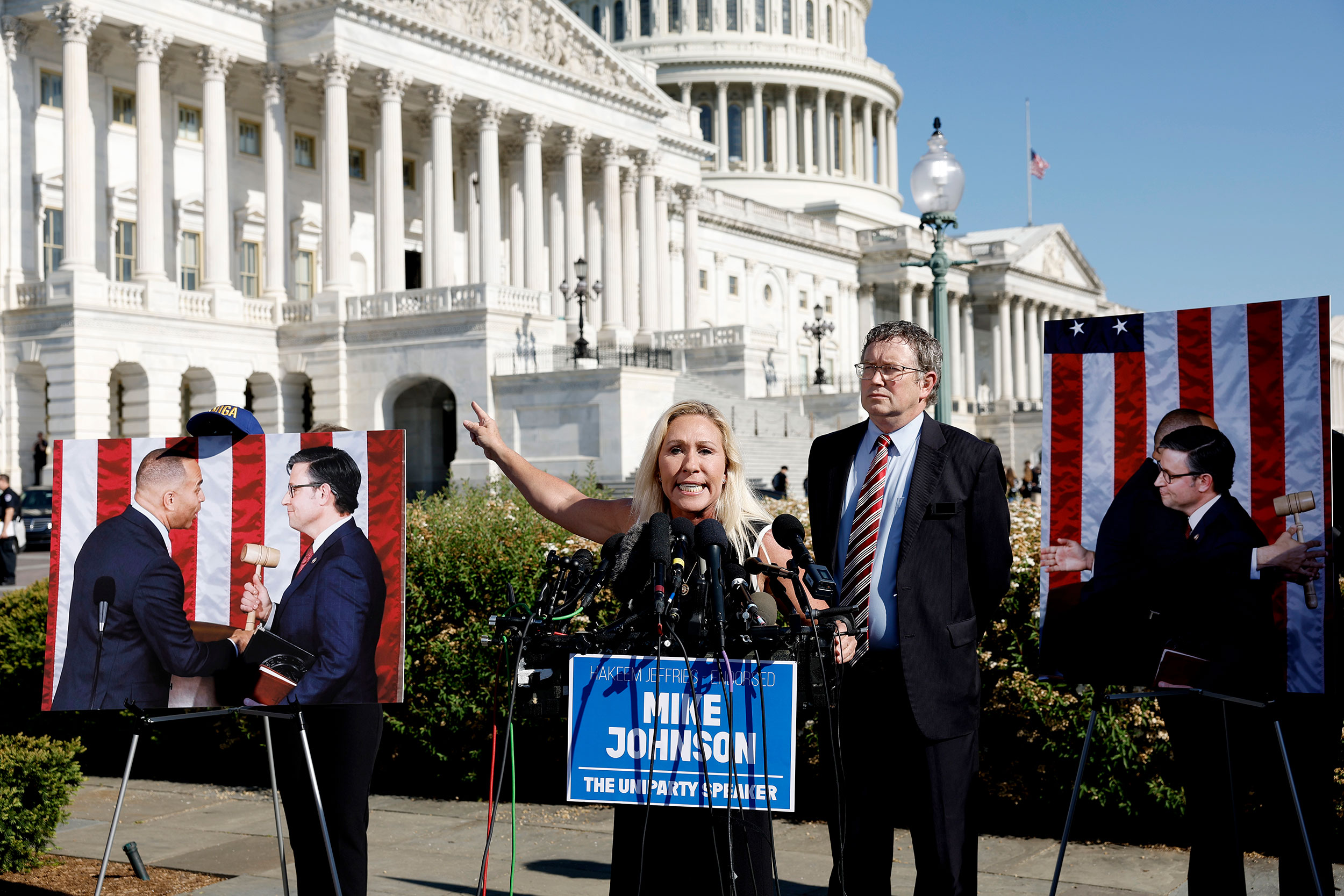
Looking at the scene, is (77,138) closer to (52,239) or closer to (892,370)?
(52,239)

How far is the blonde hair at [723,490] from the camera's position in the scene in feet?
16.7

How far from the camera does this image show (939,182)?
13250mm

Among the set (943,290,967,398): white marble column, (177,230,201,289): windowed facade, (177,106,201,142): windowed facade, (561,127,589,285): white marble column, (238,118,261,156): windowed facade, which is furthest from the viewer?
(943,290,967,398): white marble column

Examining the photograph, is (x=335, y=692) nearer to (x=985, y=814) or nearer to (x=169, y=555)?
(x=169, y=555)

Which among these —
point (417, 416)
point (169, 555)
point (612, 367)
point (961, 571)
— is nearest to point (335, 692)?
point (169, 555)

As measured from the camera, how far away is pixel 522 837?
27.4 feet

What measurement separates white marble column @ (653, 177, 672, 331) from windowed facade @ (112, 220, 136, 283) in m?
21.0

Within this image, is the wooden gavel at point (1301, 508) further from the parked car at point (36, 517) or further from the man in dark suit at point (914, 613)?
the parked car at point (36, 517)

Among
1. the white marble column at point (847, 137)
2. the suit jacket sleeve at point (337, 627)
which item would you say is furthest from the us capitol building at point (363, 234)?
the white marble column at point (847, 137)

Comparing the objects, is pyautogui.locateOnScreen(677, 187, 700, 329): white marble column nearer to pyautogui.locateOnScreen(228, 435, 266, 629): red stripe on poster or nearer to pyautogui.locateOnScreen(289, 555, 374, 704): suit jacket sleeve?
pyautogui.locateOnScreen(228, 435, 266, 629): red stripe on poster

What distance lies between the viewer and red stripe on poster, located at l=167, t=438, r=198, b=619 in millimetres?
6125

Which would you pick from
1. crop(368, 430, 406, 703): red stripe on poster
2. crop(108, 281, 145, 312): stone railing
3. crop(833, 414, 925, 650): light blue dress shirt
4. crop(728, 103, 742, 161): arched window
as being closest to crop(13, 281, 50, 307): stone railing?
crop(108, 281, 145, 312): stone railing

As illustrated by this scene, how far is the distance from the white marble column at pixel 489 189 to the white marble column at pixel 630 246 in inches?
310

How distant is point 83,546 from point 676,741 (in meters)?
3.10
